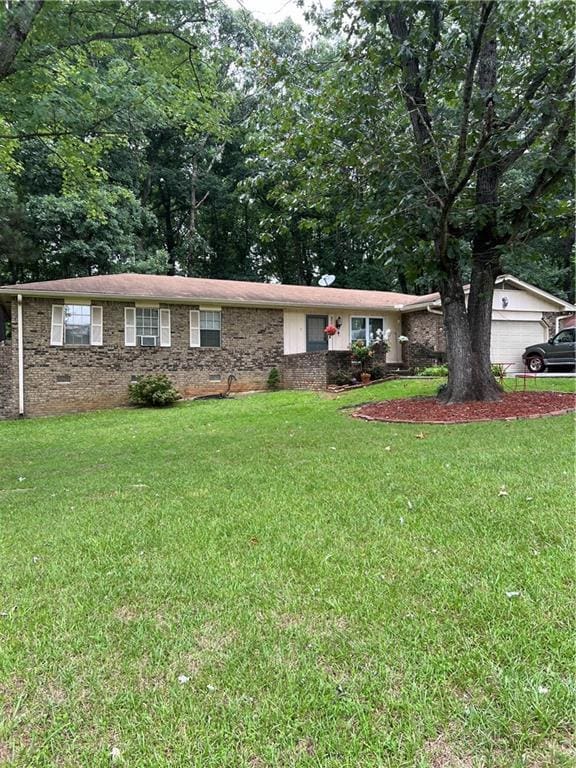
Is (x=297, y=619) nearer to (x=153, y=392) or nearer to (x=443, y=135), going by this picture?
(x=443, y=135)

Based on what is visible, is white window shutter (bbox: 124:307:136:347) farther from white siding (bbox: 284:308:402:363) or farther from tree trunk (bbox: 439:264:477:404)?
tree trunk (bbox: 439:264:477:404)

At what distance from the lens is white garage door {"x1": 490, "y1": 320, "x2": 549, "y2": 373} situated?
1780 centimetres

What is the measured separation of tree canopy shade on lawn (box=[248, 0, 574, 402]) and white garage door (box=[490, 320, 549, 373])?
362 inches

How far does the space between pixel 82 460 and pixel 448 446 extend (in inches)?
201

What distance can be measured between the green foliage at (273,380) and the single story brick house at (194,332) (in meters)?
0.25

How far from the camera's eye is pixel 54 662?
1.98 metres

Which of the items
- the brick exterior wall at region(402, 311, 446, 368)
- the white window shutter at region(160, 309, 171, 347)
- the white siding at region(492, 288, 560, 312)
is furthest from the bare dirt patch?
the white siding at region(492, 288, 560, 312)

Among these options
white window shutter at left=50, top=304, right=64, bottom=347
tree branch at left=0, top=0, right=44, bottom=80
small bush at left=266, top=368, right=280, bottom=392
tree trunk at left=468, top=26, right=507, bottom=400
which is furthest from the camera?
small bush at left=266, top=368, right=280, bottom=392

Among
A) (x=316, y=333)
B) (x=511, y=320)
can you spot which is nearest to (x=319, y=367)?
(x=316, y=333)

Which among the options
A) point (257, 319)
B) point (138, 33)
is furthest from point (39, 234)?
point (138, 33)

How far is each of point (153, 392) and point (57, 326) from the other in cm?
331

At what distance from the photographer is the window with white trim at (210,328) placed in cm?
1527

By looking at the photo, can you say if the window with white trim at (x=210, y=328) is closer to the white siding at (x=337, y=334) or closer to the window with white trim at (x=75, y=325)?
the white siding at (x=337, y=334)

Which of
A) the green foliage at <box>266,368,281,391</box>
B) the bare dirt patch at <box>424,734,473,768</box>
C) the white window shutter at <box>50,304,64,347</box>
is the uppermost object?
the white window shutter at <box>50,304,64,347</box>
